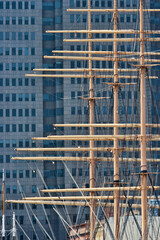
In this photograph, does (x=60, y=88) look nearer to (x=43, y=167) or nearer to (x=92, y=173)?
(x=43, y=167)

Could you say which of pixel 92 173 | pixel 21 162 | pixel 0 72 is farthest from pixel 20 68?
pixel 92 173

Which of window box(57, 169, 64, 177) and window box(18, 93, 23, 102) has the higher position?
window box(18, 93, 23, 102)

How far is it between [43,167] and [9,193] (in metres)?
6.59

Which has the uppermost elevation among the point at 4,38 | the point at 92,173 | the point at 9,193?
the point at 4,38

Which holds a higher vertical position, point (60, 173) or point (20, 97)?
point (20, 97)

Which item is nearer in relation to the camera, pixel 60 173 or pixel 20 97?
pixel 60 173

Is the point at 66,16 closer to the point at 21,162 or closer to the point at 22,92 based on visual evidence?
the point at 22,92

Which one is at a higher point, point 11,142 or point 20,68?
point 20,68

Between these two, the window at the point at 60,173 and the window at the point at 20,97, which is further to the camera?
the window at the point at 20,97

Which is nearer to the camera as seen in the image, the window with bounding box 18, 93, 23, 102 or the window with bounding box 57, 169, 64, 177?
the window with bounding box 57, 169, 64, 177

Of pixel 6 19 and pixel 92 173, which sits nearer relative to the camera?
pixel 92 173

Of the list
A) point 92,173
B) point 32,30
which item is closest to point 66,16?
point 32,30

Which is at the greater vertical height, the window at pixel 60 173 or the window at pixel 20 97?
the window at pixel 20 97

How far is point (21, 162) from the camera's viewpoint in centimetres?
15662
